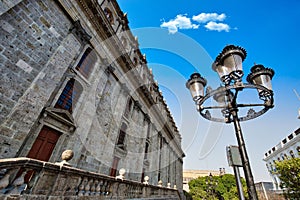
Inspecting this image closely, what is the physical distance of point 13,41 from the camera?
584cm

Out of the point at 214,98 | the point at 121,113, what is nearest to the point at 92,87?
the point at 121,113

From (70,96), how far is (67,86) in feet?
1.90

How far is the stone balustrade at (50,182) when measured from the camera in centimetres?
260

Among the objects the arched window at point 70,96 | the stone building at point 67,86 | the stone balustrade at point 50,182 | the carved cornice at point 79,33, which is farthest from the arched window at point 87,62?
the stone balustrade at point 50,182

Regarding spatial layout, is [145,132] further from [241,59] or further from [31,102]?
[241,59]

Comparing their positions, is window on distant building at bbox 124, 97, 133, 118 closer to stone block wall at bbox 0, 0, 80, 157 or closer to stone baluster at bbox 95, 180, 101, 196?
stone block wall at bbox 0, 0, 80, 157

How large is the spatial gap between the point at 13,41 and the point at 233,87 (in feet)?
26.1

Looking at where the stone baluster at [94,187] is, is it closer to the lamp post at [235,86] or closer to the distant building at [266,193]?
the lamp post at [235,86]

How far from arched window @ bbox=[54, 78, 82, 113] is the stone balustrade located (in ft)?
14.9

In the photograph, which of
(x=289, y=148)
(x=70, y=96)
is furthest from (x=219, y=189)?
(x=70, y=96)

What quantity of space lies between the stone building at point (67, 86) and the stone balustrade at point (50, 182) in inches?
116

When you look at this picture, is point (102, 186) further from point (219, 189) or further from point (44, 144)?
point (219, 189)

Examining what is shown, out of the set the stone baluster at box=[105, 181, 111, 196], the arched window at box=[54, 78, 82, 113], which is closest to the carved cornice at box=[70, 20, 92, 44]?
the arched window at box=[54, 78, 82, 113]

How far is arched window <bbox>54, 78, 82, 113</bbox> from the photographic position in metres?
7.89
